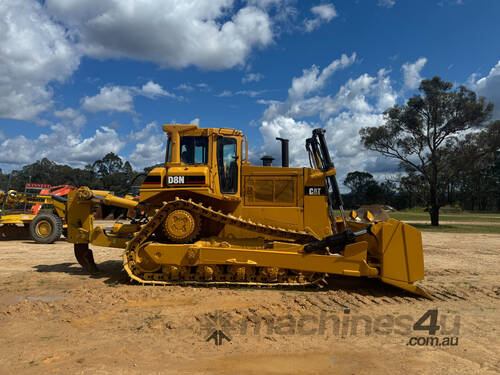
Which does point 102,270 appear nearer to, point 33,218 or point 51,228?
point 51,228

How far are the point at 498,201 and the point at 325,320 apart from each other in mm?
81051

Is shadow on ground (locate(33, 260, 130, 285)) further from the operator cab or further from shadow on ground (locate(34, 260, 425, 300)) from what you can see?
the operator cab

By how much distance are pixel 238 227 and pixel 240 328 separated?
2.44 m

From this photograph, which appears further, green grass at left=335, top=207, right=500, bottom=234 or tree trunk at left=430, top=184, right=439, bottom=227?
tree trunk at left=430, top=184, right=439, bottom=227

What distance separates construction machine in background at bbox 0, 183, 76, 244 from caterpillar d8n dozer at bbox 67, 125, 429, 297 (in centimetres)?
681

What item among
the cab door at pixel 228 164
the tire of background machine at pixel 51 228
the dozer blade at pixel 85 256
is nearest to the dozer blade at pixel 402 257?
the cab door at pixel 228 164

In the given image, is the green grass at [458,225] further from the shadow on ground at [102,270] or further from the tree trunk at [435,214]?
the shadow on ground at [102,270]

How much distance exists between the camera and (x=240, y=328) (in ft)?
15.2

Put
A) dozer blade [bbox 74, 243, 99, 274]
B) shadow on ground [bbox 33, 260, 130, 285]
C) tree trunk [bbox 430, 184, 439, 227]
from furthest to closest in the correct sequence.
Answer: tree trunk [bbox 430, 184, 439, 227], dozer blade [bbox 74, 243, 99, 274], shadow on ground [bbox 33, 260, 130, 285]

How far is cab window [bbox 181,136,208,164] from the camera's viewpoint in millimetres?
7078

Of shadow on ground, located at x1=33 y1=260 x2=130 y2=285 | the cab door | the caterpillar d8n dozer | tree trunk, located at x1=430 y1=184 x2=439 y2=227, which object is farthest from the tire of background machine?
tree trunk, located at x1=430 y1=184 x2=439 y2=227

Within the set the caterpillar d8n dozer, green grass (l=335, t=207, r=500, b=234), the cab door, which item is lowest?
green grass (l=335, t=207, r=500, b=234)

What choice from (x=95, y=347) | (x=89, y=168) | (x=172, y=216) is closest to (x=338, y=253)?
(x=172, y=216)

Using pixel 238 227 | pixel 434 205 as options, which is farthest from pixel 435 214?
pixel 238 227
